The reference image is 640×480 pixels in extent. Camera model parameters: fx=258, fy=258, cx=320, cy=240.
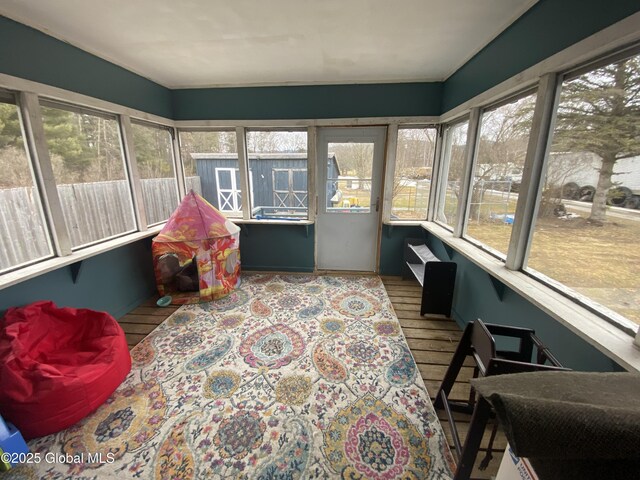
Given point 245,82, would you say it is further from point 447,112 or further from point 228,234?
point 447,112

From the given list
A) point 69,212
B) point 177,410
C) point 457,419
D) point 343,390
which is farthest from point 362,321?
→ point 69,212

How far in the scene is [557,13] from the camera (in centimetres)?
140

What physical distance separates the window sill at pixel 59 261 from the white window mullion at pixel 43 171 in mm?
103

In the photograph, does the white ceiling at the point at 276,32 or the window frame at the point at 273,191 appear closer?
the white ceiling at the point at 276,32

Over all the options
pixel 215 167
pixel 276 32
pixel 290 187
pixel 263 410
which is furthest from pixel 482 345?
pixel 215 167

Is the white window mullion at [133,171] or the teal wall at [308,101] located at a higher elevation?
the teal wall at [308,101]

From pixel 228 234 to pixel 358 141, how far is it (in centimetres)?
196

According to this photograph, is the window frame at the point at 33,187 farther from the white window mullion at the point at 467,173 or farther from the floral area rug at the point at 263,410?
the white window mullion at the point at 467,173

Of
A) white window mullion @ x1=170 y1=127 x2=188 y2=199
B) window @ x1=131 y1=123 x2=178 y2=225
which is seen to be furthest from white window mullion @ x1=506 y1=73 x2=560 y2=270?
white window mullion @ x1=170 y1=127 x2=188 y2=199

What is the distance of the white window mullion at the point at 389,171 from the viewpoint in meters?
3.14

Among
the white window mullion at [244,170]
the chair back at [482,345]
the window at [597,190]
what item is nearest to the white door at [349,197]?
the white window mullion at [244,170]

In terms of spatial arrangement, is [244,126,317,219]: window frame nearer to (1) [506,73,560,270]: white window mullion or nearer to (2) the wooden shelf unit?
(2) the wooden shelf unit

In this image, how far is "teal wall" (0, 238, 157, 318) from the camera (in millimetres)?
1839

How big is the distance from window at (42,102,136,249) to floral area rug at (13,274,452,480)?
1120mm
